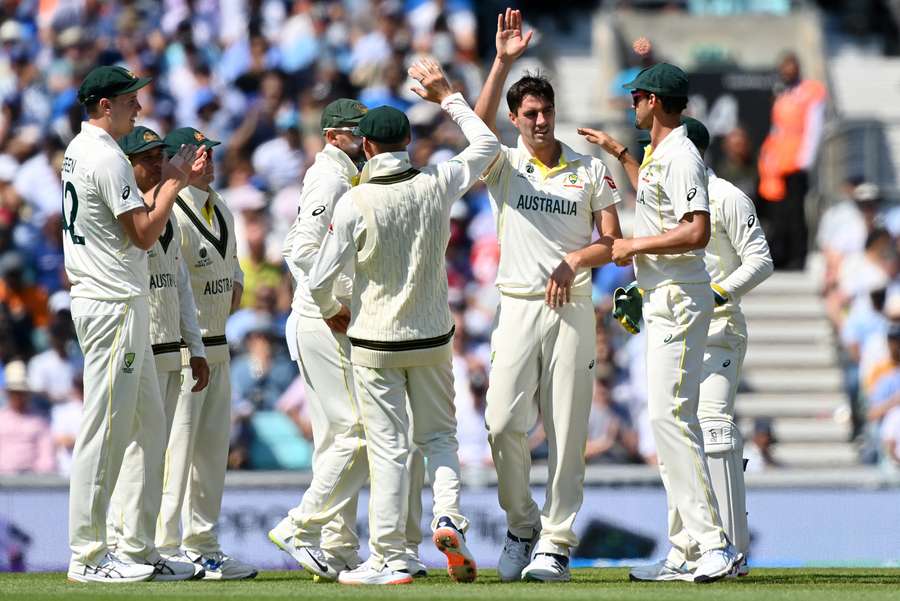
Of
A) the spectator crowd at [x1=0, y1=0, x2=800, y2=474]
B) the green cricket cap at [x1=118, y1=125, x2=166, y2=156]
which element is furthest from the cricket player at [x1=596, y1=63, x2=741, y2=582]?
the spectator crowd at [x1=0, y1=0, x2=800, y2=474]

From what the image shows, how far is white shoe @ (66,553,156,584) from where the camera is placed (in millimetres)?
8805

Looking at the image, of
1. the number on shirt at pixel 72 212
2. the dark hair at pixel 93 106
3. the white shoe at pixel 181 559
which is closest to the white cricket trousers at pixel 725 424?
the white shoe at pixel 181 559

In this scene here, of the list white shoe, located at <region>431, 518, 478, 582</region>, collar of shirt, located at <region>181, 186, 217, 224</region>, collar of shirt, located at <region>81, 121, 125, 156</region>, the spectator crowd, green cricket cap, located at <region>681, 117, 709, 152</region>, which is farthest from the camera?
the spectator crowd

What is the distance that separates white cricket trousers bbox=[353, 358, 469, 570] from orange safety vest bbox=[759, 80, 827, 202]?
893 centimetres

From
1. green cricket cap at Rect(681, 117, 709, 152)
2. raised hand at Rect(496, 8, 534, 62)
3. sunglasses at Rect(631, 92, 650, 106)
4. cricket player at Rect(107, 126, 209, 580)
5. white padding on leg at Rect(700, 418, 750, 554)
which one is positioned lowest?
white padding on leg at Rect(700, 418, 750, 554)

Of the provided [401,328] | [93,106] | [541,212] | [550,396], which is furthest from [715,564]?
[93,106]

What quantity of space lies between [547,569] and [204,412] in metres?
2.26

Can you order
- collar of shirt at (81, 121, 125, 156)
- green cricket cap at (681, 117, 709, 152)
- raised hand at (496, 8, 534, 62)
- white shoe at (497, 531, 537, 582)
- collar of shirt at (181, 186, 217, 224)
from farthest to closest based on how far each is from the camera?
collar of shirt at (181, 186, 217, 224)
green cricket cap at (681, 117, 709, 152)
raised hand at (496, 8, 534, 62)
white shoe at (497, 531, 537, 582)
collar of shirt at (81, 121, 125, 156)

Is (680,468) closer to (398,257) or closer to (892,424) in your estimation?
(398,257)

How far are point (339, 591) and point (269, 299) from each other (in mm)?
7598

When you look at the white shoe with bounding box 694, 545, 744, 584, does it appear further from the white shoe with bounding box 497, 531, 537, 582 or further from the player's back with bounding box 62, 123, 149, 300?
the player's back with bounding box 62, 123, 149, 300

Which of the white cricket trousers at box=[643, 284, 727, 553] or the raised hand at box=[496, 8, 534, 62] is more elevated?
the raised hand at box=[496, 8, 534, 62]

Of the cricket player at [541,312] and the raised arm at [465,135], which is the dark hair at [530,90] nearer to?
the cricket player at [541,312]

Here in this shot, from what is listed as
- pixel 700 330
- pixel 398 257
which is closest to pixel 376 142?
pixel 398 257
